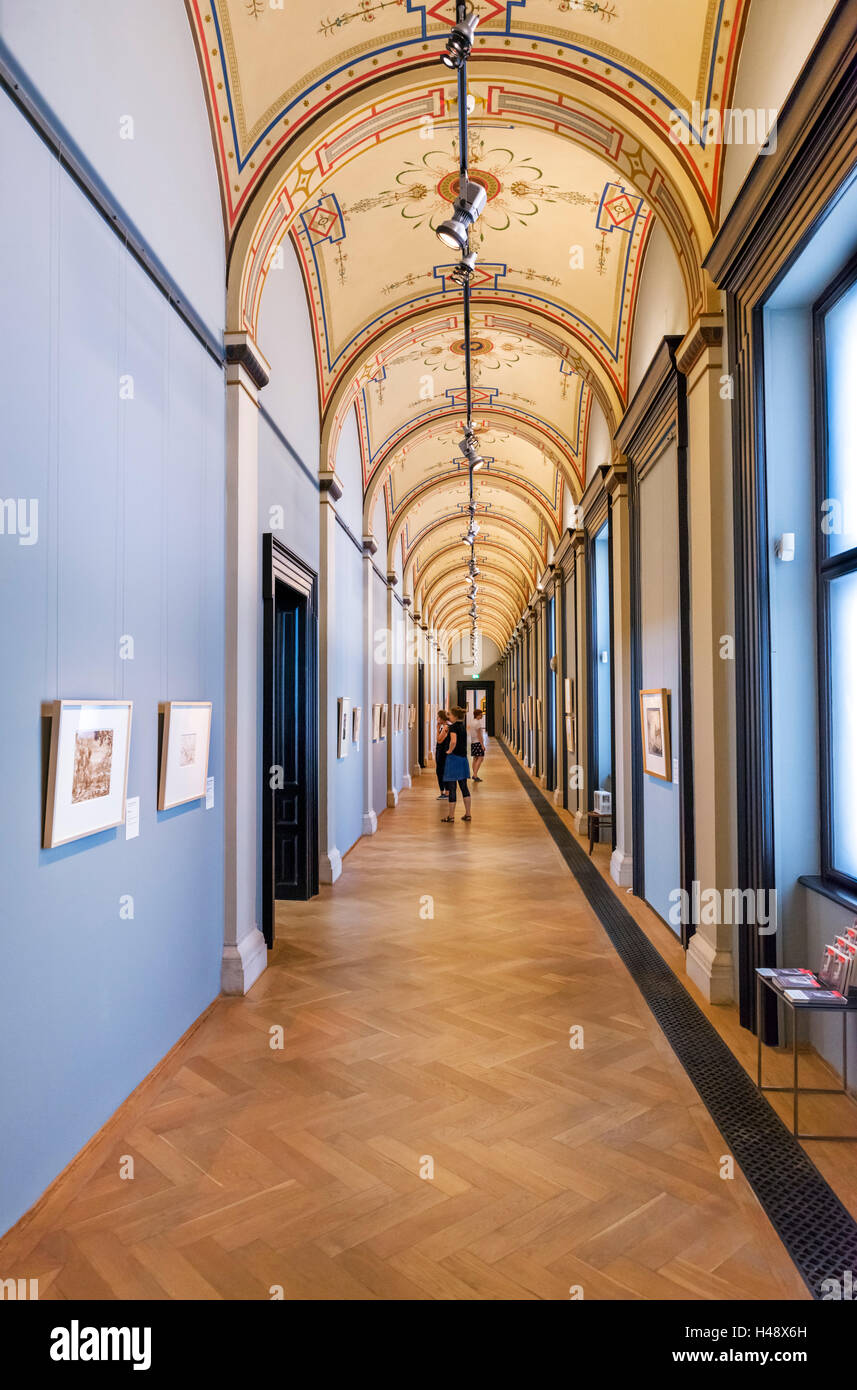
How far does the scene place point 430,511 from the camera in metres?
18.8

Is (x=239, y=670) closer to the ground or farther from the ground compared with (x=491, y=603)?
closer to the ground

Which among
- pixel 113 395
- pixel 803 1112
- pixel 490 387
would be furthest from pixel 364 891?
pixel 490 387

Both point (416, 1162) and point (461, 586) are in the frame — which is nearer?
point (416, 1162)

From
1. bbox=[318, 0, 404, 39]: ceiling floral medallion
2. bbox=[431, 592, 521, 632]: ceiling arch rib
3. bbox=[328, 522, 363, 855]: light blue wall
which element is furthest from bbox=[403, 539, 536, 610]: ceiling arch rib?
bbox=[318, 0, 404, 39]: ceiling floral medallion

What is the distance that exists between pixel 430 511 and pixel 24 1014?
1704 centimetres

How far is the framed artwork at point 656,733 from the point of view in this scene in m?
6.18

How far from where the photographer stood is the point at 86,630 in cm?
314

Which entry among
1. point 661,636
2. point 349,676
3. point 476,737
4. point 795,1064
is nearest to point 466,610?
point 476,737

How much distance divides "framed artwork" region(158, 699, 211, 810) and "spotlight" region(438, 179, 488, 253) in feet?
10.6

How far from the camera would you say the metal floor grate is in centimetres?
257

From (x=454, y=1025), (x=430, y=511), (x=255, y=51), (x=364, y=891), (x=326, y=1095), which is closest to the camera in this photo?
(x=326, y=1095)

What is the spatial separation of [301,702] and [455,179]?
4.81m

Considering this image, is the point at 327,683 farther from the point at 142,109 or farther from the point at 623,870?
the point at 142,109
